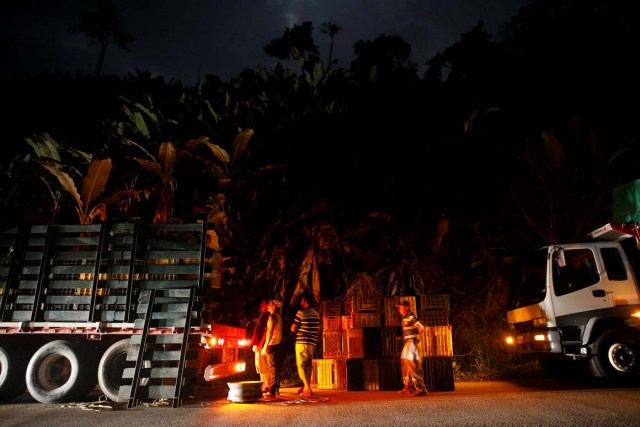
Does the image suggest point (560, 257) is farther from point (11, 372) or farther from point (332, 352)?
point (11, 372)

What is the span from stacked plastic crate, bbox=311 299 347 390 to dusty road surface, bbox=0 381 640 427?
44.4 inches

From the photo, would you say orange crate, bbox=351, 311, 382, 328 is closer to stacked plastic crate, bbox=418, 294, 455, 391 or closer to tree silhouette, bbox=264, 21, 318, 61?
stacked plastic crate, bbox=418, 294, 455, 391

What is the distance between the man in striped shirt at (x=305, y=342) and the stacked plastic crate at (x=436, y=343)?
2159 mm

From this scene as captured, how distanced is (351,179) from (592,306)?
7.12 metres

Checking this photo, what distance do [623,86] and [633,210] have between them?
1056 centimetres

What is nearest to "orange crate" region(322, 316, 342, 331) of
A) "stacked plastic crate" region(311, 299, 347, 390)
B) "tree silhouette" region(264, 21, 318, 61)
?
"stacked plastic crate" region(311, 299, 347, 390)

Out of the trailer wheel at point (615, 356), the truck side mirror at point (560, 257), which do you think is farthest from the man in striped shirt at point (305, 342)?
the trailer wheel at point (615, 356)

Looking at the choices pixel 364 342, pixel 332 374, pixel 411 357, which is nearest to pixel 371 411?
pixel 411 357

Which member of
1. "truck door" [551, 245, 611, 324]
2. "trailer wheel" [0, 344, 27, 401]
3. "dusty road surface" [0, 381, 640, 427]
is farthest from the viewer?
"truck door" [551, 245, 611, 324]

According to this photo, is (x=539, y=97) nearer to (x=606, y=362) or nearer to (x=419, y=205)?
(x=419, y=205)

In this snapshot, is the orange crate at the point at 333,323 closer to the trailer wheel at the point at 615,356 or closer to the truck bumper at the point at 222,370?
the truck bumper at the point at 222,370

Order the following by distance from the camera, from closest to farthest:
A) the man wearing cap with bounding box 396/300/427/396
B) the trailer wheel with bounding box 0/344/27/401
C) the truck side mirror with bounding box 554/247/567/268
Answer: the trailer wheel with bounding box 0/344/27/401 < the man wearing cap with bounding box 396/300/427/396 < the truck side mirror with bounding box 554/247/567/268

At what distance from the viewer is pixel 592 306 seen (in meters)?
9.16

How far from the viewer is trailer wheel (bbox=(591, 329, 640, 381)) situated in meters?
8.77
